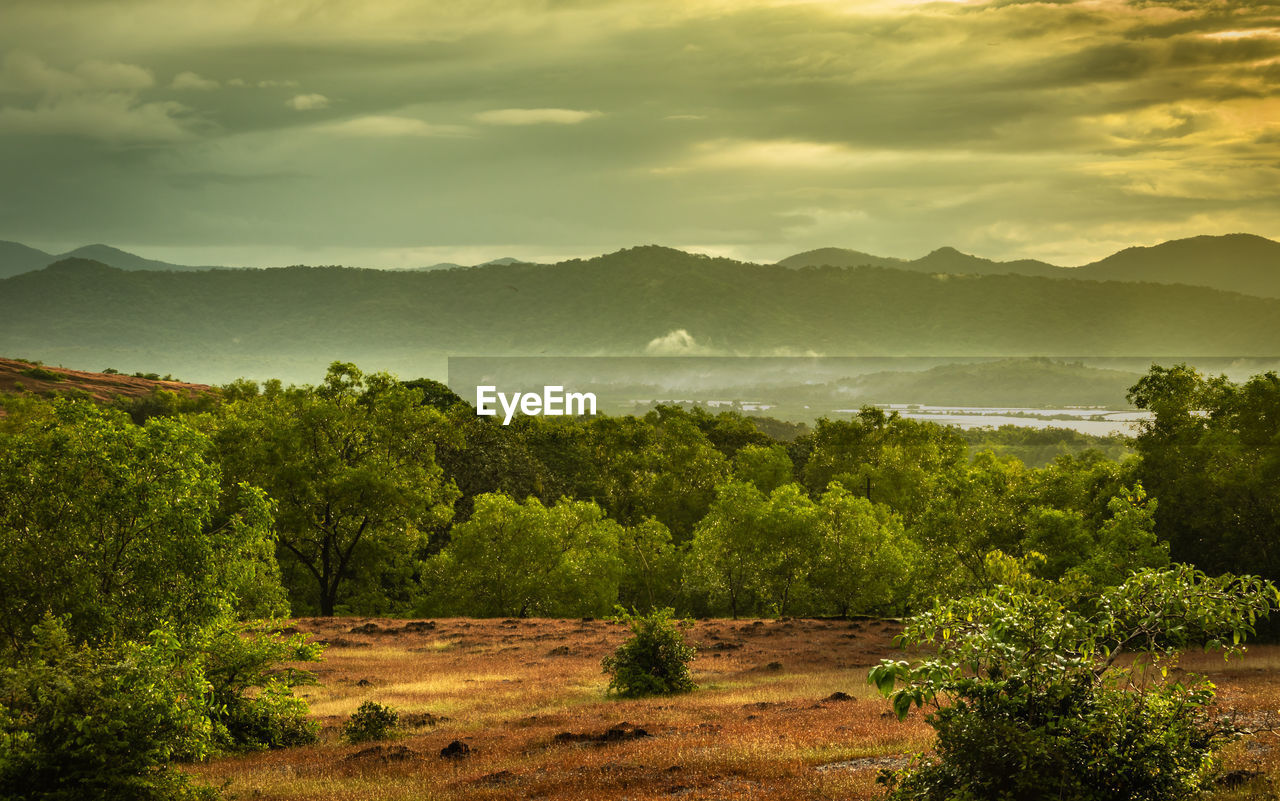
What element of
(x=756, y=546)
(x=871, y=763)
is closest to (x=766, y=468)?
(x=756, y=546)

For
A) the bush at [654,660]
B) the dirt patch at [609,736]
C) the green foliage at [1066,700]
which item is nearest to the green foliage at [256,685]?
the dirt patch at [609,736]

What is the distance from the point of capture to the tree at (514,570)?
6131 centimetres

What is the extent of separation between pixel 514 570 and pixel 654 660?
3118 cm

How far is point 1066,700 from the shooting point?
10.7 meters

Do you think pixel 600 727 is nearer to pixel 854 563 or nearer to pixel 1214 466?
pixel 1214 466

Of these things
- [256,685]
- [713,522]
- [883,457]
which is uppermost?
[883,457]

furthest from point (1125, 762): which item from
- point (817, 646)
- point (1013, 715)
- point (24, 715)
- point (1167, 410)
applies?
point (1167, 410)

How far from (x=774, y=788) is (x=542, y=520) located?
157 ft

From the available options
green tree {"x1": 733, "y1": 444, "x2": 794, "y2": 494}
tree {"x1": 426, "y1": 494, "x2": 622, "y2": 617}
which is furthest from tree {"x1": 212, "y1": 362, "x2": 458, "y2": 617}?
green tree {"x1": 733, "y1": 444, "x2": 794, "y2": 494}

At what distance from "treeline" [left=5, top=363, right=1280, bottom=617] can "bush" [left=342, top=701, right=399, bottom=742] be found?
19.8m

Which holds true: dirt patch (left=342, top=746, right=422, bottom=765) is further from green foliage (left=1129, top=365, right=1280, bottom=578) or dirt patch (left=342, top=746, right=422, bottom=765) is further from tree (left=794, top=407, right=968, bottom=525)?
tree (left=794, top=407, right=968, bottom=525)

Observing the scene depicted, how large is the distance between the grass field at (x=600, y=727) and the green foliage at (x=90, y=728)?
3488mm

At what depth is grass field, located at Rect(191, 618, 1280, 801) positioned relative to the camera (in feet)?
55.2

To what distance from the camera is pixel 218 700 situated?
22.1 m
